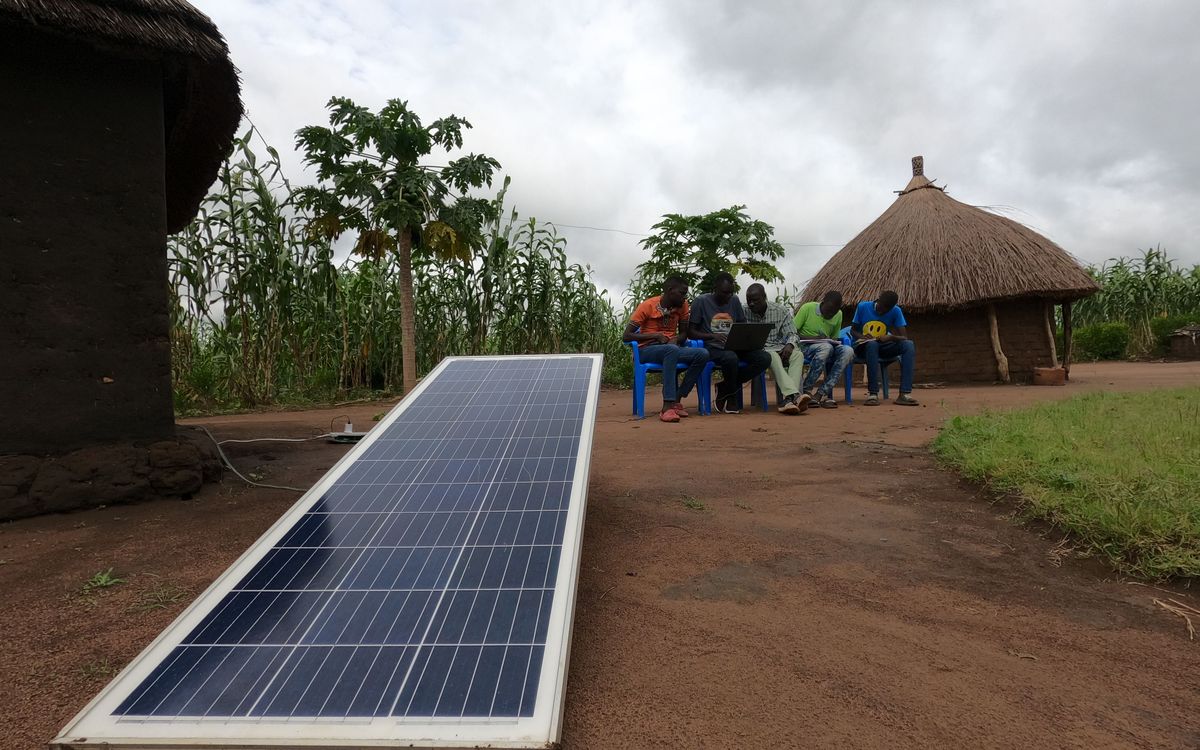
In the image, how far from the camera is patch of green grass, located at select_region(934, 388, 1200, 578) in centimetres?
265

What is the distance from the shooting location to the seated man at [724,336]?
741cm

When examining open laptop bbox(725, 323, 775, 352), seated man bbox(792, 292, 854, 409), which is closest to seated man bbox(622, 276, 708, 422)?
open laptop bbox(725, 323, 775, 352)

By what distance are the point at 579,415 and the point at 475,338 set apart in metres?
8.74

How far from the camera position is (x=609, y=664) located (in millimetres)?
1949

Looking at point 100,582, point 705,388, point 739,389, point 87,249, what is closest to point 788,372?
point 739,389

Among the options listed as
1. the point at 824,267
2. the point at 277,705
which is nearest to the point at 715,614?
the point at 277,705

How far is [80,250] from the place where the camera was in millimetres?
3625

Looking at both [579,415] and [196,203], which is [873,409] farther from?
[196,203]

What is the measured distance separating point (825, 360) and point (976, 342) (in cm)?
468

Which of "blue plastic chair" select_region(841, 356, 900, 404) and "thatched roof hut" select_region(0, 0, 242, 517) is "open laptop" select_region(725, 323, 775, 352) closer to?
"blue plastic chair" select_region(841, 356, 900, 404)

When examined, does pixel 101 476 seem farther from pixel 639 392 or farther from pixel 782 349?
pixel 782 349

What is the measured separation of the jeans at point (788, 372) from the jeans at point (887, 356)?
4.37ft

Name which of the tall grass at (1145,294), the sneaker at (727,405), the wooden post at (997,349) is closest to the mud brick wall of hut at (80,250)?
the sneaker at (727,405)

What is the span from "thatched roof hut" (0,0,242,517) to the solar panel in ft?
6.32
